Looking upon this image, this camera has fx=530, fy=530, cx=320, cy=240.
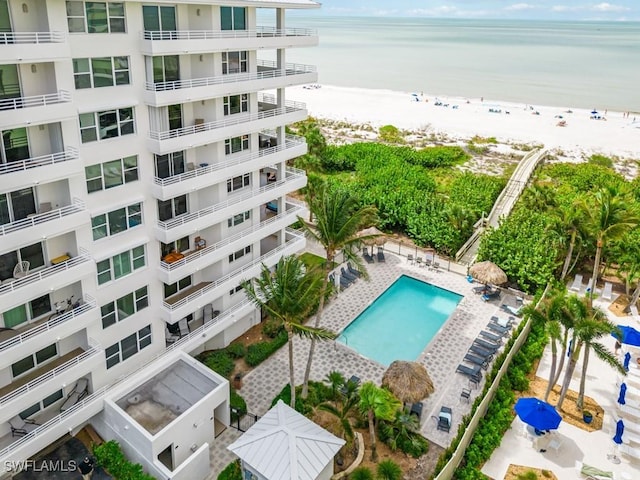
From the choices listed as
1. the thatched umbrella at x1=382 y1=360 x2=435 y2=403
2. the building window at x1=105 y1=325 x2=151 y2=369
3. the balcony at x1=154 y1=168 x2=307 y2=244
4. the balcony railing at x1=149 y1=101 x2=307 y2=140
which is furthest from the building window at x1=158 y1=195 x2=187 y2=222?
the thatched umbrella at x1=382 y1=360 x2=435 y2=403

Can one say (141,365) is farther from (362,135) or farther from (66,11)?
(362,135)

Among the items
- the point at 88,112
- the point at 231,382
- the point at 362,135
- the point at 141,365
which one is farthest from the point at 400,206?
the point at 362,135

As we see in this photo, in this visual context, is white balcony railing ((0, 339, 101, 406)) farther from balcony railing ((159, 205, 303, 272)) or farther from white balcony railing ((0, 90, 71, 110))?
white balcony railing ((0, 90, 71, 110))

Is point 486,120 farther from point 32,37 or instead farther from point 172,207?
point 32,37

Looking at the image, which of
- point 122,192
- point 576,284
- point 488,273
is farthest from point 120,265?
point 576,284

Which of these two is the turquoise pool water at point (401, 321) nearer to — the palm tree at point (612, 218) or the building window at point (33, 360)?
the palm tree at point (612, 218)
